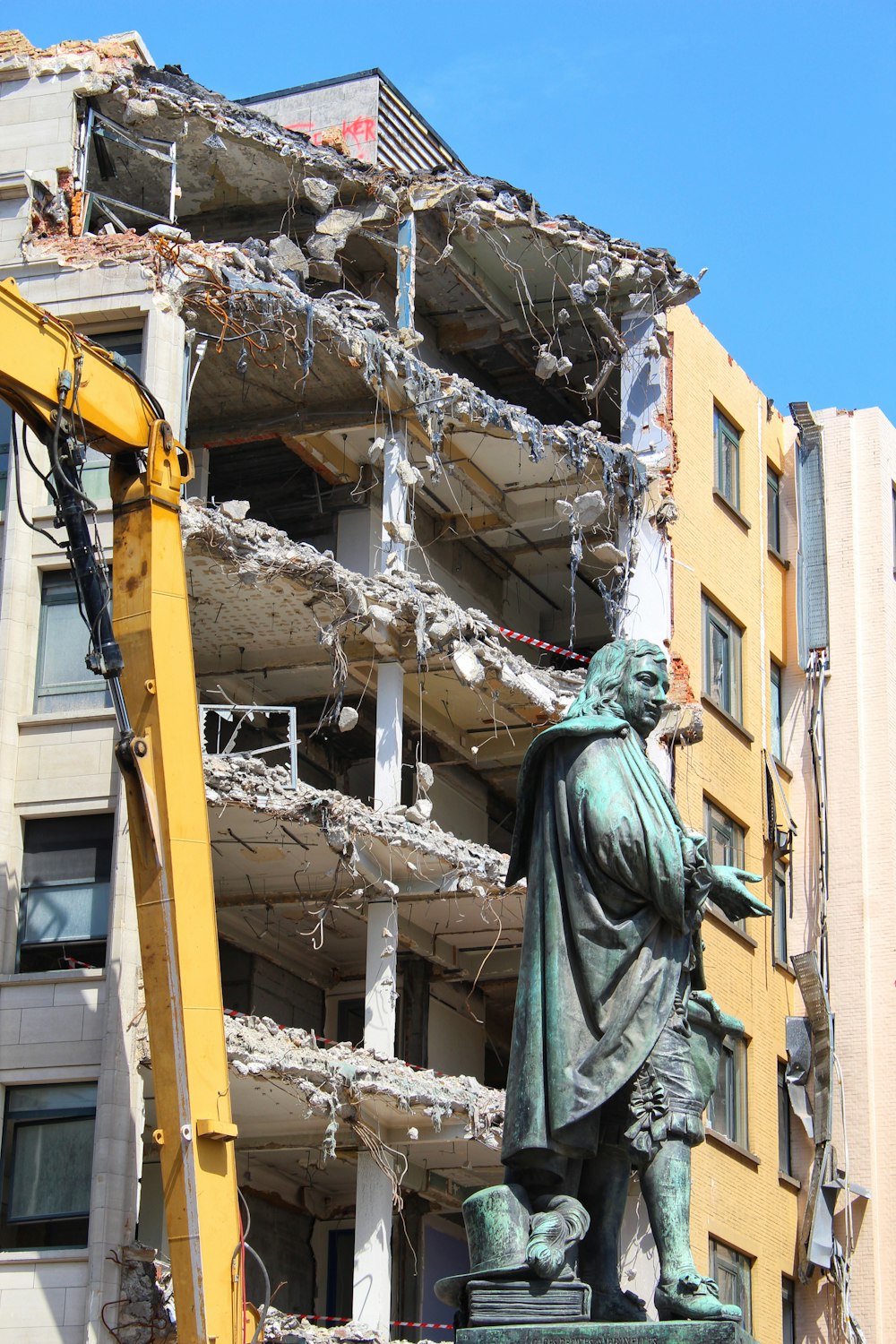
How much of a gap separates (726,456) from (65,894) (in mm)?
16216

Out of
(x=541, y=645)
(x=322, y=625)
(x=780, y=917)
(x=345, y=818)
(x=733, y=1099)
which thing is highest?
(x=541, y=645)

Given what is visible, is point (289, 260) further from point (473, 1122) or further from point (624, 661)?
point (624, 661)

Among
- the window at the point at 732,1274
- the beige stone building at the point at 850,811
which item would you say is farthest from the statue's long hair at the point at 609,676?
the beige stone building at the point at 850,811

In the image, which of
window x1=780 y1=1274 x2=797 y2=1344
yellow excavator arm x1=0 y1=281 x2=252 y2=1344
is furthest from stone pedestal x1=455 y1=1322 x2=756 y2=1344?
window x1=780 y1=1274 x2=797 y2=1344

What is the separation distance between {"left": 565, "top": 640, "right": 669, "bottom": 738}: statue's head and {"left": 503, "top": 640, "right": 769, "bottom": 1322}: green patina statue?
23 centimetres

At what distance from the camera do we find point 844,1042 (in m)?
37.6

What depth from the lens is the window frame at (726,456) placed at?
125 feet

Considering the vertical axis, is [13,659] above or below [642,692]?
above

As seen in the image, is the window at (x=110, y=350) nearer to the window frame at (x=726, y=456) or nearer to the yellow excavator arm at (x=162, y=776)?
the yellow excavator arm at (x=162, y=776)

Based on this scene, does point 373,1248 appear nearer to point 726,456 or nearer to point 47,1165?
point 47,1165

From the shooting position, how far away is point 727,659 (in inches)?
1476

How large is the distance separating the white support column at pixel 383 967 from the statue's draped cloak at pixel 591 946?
2060 cm


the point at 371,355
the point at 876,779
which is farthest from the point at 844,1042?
the point at 371,355

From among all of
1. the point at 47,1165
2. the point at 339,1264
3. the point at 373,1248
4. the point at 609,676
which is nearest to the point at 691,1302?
the point at 609,676
